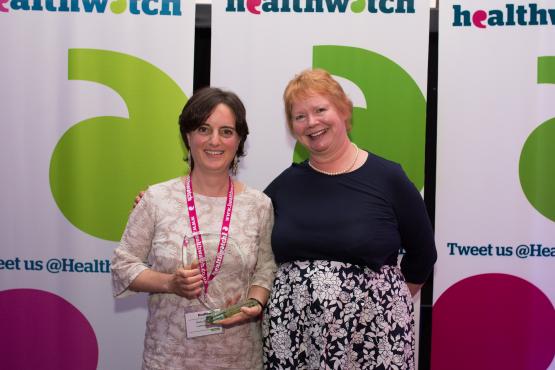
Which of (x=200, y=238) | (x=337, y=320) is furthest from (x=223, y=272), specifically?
(x=337, y=320)

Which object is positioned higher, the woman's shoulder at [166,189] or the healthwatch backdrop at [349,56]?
the healthwatch backdrop at [349,56]

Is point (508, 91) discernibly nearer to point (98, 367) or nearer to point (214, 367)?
point (214, 367)

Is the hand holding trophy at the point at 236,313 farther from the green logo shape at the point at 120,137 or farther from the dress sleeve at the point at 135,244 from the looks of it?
the green logo shape at the point at 120,137

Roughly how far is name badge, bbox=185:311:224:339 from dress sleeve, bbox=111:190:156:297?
0.78 feet

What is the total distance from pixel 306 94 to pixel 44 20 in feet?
5.47

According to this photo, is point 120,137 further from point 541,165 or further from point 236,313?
point 541,165

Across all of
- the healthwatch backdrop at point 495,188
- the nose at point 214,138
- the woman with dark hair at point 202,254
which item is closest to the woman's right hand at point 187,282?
the woman with dark hair at point 202,254

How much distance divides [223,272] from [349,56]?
4.73 ft

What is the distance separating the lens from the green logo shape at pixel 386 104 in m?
2.70

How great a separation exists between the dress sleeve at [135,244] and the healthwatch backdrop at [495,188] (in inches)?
61.7

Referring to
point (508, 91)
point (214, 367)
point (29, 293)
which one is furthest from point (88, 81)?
point (508, 91)

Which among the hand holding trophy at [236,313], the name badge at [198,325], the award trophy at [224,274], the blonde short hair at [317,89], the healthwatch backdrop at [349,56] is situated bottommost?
the name badge at [198,325]

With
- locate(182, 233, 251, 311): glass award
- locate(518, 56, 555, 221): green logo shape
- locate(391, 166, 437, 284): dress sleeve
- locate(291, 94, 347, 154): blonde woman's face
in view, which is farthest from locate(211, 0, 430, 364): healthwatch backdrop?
locate(182, 233, 251, 311): glass award

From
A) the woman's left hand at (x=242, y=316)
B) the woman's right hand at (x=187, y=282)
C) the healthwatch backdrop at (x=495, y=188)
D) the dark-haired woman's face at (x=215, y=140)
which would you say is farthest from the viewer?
the healthwatch backdrop at (x=495, y=188)
